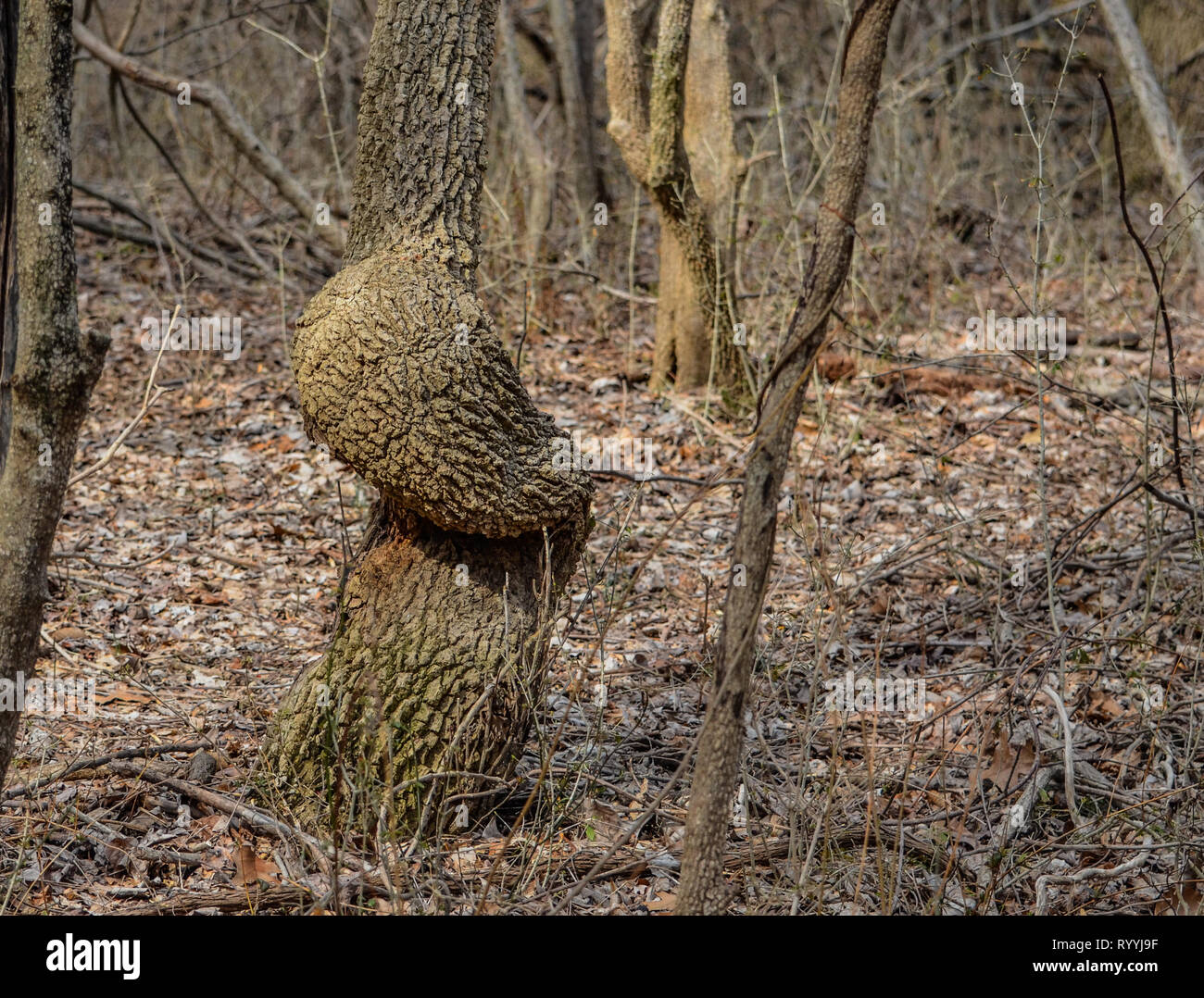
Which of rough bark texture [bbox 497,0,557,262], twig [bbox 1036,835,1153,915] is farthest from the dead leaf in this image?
rough bark texture [bbox 497,0,557,262]

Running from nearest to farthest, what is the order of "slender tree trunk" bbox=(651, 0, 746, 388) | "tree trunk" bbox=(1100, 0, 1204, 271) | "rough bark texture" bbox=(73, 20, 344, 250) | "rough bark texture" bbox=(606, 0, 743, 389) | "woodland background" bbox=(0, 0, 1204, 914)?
"woodland background" bbox=(0, 0, 1204, 914) → "tree trunk" bbox=(1100, 0, 1204, 271) → "rough bark texture" bbox=(606, 0, 743, 389) → "slender tree trunk" bbox=(651, 0, 746, 388) → "rough bark texture" bbox=(73, 20, 344, 250)

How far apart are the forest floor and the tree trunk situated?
3.39 feet

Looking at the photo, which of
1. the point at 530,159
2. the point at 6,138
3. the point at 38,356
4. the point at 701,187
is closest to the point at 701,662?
the point at 38,356

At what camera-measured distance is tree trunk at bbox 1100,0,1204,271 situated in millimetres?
5242

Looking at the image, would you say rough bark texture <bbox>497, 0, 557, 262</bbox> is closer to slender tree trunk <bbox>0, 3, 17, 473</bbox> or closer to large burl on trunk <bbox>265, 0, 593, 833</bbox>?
large burl on trunk <bbox>265, 0, 593, 833</bbox>

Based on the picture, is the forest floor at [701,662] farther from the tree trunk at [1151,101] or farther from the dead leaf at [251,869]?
the tree trunk at [1151,101]

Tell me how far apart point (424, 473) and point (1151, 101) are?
14.2 ft

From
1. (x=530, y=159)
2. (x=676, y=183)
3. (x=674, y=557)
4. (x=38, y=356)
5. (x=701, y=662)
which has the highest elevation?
(x=530, y=159)

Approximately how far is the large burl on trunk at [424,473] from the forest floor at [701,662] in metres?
0.20

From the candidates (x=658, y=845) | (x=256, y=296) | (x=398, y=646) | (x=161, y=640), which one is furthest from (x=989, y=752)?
(x=256, y=296)

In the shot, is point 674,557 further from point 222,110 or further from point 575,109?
point 575,109

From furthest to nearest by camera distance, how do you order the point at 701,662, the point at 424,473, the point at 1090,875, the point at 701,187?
the point at 701,187, the point at 701,662, the point at 1090,875, the point at 424,473

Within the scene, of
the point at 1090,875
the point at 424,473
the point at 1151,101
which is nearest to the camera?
the point at 424,473

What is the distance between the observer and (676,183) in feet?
21.5
